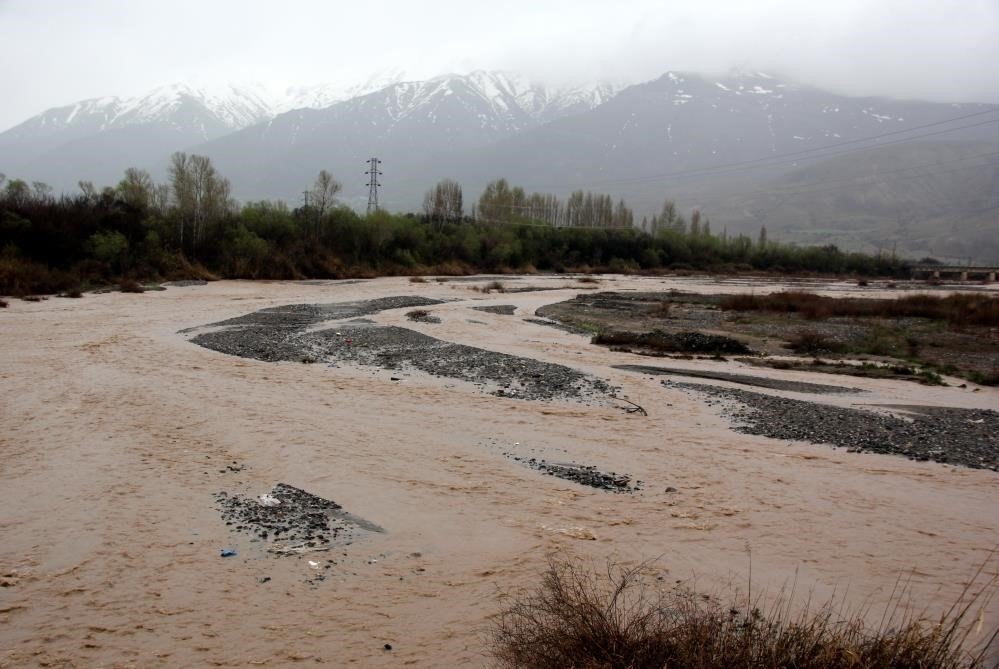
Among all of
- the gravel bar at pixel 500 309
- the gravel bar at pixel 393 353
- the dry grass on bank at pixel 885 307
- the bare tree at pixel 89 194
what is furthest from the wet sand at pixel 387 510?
the bare tree at pixel 89 194

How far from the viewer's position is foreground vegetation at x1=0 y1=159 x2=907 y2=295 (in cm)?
4084

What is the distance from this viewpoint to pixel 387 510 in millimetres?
8656

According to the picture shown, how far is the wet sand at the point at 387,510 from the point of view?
5945 mm

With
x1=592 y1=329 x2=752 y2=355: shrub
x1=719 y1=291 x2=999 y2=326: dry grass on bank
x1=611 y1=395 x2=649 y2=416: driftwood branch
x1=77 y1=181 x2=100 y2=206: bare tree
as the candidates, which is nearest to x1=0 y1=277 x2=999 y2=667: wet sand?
x1=611 y1=395 x2=649 y2=416: driftwood branch

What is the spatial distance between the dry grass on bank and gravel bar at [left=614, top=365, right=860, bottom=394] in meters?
20.5

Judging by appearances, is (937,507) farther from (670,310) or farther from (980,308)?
(980,308)

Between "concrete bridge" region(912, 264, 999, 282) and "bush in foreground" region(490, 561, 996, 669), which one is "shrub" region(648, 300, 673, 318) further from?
"concrete bridge" region(912, 264, 999, 282)

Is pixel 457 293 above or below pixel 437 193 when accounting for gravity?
below

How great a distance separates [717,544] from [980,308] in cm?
3966

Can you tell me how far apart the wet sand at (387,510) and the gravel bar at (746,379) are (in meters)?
1.09

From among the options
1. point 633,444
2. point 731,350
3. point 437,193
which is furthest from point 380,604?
point 437,193

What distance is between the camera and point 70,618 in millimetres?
5883

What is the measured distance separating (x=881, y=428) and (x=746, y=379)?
538 centimetres

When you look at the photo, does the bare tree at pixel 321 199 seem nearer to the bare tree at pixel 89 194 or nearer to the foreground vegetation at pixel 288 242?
the foreground vegetation at pixel 288 242
